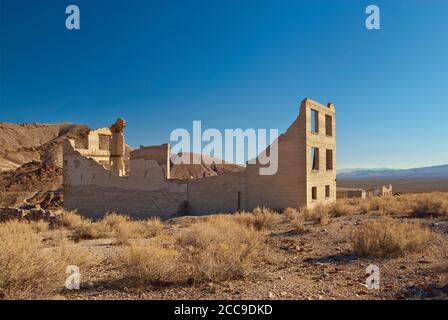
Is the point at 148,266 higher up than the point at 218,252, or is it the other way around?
the point at 218,252

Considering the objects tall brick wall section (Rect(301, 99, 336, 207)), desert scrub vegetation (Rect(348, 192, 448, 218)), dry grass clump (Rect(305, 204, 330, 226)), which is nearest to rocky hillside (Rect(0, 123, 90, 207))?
tall brick wall section (Rect(301, 99, 336, 207))

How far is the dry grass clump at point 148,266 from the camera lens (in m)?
5.90

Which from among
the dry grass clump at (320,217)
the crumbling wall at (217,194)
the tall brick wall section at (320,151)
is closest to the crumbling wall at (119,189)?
the crumbling wall at (217,194)

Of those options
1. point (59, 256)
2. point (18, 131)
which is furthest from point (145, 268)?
point (18, 131)

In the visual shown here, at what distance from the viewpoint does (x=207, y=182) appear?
1922 centimetres

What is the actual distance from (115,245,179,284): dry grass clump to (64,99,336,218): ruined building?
11.5 meters

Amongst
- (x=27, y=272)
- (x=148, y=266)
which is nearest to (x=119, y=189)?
(x=148, y=266)

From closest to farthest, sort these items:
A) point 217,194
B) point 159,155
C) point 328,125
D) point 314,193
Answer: point 314,193 < point 217,194 < point 328,125 < point 159,155

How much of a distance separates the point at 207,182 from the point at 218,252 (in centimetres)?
1268

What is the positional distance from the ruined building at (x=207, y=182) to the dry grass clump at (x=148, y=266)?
1146cm

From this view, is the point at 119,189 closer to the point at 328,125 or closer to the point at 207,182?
the point at 207,182

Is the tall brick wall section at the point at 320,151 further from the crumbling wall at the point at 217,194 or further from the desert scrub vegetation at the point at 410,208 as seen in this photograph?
the crumbling wall at the point at 217,194
